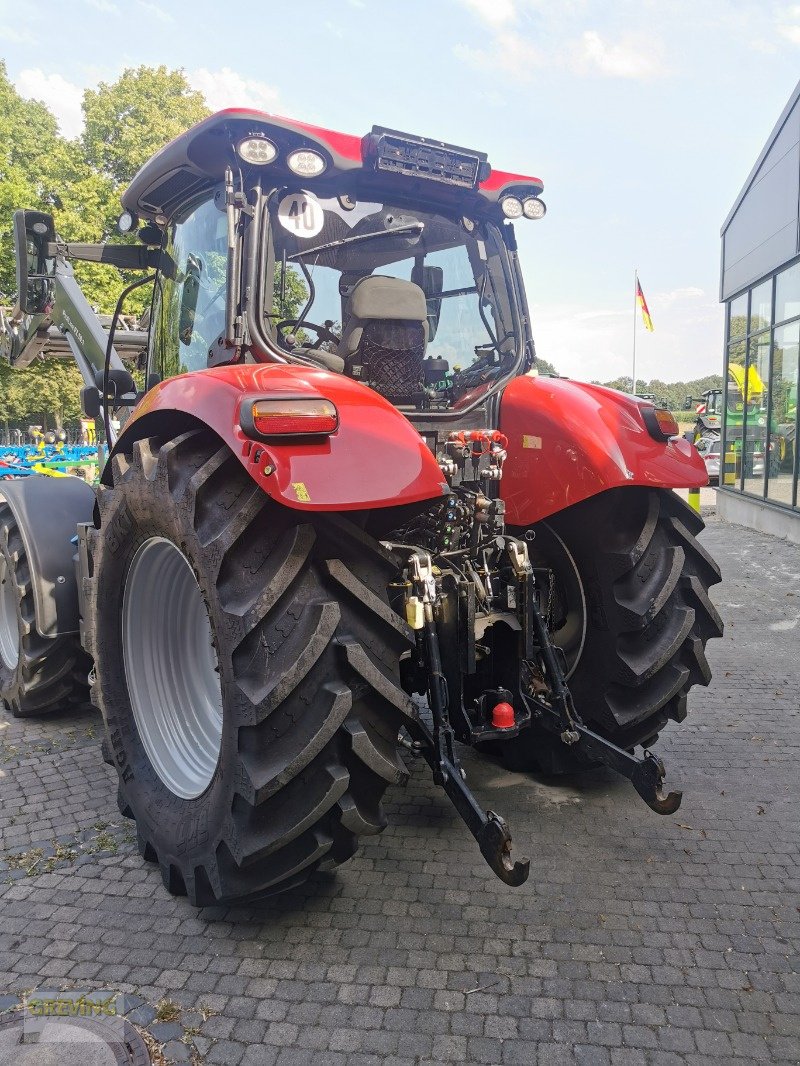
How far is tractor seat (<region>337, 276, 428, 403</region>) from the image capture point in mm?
3295

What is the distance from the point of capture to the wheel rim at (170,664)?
3211 millimetres

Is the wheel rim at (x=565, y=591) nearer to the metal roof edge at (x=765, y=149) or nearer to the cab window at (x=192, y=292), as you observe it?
the cab window at (x=192, y=292)

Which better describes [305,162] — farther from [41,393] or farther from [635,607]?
[41,393]

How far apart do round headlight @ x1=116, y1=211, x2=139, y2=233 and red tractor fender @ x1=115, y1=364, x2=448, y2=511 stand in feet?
5.21

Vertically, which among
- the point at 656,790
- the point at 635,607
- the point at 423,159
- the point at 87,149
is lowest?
the point at 656,790

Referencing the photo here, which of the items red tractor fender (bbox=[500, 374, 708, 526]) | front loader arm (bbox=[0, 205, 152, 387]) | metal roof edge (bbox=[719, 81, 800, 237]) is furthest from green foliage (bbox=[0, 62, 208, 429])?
red tractor fender (bbox=[500, 374, 708, 526])

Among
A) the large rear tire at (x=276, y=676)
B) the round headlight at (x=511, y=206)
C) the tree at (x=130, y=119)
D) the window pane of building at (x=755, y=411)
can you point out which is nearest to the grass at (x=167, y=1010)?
the large rear tire at (x=276, y=676)

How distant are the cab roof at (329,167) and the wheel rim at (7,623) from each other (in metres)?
2.41

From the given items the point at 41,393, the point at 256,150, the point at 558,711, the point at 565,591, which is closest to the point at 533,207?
the point at 256,150

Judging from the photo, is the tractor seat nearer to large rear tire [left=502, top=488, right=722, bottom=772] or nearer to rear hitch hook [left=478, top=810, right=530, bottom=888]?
large rear tire [left=502, top=488, right=722, bottom=772]

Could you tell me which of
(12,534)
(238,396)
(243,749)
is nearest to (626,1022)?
(243,749)

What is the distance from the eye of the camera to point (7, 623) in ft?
16.7

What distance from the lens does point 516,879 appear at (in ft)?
7.84

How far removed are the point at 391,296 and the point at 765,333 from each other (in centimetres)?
1171
